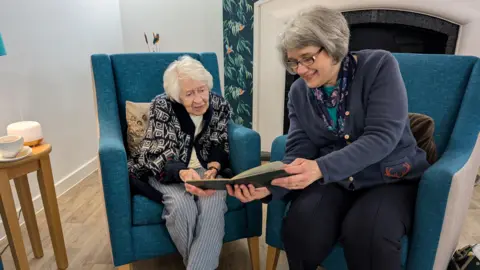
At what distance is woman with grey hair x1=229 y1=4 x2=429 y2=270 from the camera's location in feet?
3.27

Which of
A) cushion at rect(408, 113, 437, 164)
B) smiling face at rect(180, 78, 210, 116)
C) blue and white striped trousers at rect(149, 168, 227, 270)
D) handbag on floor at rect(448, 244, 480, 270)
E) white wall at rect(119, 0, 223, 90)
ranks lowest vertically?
handbag on floor at rect(448, 244, 480, 270)

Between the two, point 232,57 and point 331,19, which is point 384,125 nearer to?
point 331,19

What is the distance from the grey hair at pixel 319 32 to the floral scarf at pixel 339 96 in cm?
7

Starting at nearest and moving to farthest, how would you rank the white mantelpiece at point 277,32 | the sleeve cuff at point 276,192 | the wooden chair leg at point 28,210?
the sleeve cuff at point 276,192, the wooden chair leg at point 28,210, the white mantelpiece at point 277,32

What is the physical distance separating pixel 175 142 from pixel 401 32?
6.38 feet

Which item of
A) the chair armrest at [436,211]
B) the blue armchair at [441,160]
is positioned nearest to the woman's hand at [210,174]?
the blue armchair at [441,160]

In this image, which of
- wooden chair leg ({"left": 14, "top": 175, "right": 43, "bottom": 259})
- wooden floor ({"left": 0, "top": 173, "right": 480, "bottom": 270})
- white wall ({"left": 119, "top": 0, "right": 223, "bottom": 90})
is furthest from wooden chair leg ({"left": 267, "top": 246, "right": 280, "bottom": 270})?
white wall ({"left": 119, "top": 0, "right": 223, "bottom": 90})

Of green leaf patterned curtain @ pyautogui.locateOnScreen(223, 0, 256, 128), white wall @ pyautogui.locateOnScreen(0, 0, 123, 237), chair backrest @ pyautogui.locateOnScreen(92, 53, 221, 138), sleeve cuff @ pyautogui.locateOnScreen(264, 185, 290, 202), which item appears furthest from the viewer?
green leaf patterned curtain @ pyautogui.locateOnScreen(223, 0, 256, 128)

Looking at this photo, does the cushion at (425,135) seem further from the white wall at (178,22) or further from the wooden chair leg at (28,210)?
the white wall at (178,22)

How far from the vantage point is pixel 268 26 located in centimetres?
249

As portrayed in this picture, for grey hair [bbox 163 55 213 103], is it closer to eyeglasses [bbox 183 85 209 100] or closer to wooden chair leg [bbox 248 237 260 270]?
eyeglasses [bbox 183 85 209 100]

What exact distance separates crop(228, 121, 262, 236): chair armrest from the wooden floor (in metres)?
0.26

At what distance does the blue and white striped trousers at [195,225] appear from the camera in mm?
1222

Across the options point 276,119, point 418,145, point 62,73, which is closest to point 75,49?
point 62,73
